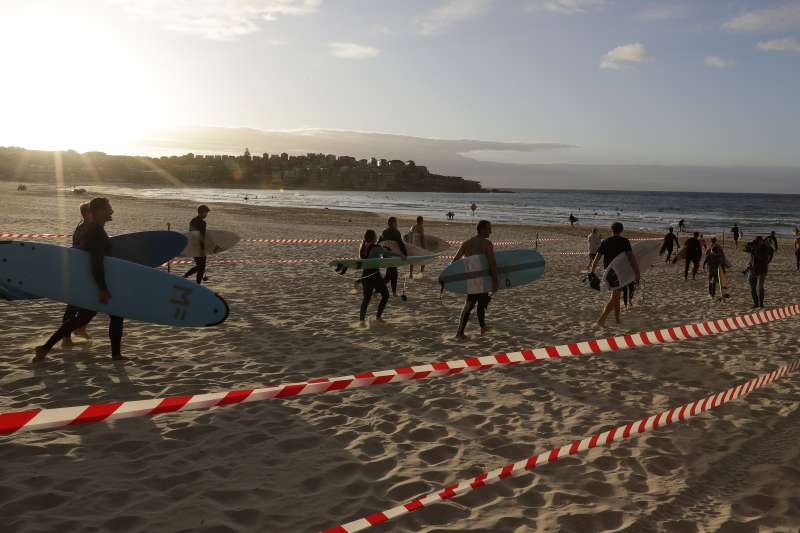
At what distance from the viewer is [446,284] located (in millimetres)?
8867

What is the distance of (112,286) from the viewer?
6504 mm

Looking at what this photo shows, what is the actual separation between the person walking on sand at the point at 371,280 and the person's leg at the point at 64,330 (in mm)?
4130

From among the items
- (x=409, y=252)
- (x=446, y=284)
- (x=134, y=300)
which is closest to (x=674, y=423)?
(x=446, y=284)

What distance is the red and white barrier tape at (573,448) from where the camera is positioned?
11.8ft

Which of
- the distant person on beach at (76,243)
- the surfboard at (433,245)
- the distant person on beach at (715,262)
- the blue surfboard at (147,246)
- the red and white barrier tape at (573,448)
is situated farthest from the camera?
the surfboard at (433,245)

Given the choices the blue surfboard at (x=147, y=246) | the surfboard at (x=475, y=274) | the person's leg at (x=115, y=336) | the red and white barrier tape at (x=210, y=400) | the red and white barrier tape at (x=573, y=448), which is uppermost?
the blue surfboard at (x=147, y=246)

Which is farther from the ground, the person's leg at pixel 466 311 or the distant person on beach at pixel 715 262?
the distant person on beach at pixel 715 262

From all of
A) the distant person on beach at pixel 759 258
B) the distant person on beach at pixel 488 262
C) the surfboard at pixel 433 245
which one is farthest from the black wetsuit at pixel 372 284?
the distant person on beach at pixel 759 258

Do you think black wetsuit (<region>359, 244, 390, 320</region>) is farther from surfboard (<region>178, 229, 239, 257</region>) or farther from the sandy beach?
surfboard (<region>178, 229, 239, 257</region>)

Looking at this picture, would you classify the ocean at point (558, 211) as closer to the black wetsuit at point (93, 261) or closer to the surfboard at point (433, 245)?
the surfboard at point (433, 245)

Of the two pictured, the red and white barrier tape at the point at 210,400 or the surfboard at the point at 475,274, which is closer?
the red and white barrier tape at the point at 210,400

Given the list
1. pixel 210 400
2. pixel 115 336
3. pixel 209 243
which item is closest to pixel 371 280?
pixel 115 336

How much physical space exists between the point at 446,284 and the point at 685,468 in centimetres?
493

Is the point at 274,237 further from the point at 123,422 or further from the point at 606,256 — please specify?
the point at 123,422
